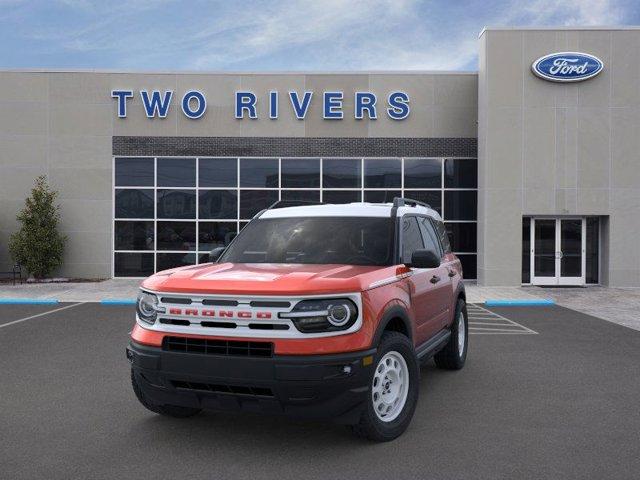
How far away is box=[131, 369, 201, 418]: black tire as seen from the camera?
5008 millimetres

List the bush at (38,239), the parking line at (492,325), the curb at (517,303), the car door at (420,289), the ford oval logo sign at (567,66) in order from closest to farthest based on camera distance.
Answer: the car door at (420,289)
the parking line at (492,325)
the curb at (517,303)
the ford oval logo sign at (567,66)
the bush at (38,239)

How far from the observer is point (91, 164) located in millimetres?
20281

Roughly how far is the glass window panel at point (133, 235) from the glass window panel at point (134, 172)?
4.53 feet

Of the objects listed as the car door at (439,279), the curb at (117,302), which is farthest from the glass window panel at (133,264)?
the car door at (439,279)

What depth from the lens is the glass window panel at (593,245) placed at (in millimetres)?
19156

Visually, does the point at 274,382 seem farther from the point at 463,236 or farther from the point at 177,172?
the point at 177,172

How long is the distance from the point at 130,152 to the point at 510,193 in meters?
12.7

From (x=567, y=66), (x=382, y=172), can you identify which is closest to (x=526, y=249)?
(x=382, y=172)

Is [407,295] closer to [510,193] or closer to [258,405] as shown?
[258,405]

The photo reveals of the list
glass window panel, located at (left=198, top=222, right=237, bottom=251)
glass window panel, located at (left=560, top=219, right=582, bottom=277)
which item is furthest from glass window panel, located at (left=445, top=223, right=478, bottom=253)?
glass window panel, located at (left=198, top=222, right=237, bottom=251)

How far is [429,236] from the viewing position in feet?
21.9

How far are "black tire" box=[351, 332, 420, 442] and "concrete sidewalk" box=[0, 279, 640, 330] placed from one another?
Result: 9144mm

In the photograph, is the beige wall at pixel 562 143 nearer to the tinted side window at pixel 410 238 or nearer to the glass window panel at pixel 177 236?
the glass window panel at pixel 177 236

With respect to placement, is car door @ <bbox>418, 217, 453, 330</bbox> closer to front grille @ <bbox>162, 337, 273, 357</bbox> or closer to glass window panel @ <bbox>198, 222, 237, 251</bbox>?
front grille @ <bbox>162, 337, 273, 357</bbox>
